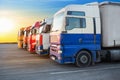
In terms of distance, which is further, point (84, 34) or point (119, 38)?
point (119, 38)

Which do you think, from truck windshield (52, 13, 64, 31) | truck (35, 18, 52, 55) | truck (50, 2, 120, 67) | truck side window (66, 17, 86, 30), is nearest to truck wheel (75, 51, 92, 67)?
truck (50, 2, 120, 67)

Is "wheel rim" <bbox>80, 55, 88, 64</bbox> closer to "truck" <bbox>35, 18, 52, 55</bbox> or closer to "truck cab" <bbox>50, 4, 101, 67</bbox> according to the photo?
"truck cab" <bbox>50, 4, 101, 67</bbox>

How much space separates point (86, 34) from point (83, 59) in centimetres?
126

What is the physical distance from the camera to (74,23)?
12.1 meters

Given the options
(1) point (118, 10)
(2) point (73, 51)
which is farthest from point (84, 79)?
(1) point (118, 10)

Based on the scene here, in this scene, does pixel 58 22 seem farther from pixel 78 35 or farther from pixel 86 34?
pixel 86 34

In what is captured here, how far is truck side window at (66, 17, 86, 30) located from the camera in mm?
12023

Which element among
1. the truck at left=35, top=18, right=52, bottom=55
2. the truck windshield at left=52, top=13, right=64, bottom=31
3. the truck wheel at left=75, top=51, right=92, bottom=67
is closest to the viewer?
the truck windshield at left=52, top=13, right=64, bottom=31

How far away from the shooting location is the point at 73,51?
12.2 meters

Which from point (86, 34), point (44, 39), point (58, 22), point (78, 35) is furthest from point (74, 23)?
point (44, 39)

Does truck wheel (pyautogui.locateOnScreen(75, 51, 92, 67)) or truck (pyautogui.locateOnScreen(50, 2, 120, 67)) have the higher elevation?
truck (pyautogui.locateOnScreen(50, 2, 120, 67))

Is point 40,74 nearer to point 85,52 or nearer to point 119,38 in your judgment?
point 85,52

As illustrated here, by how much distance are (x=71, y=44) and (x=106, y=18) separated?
2537 millimetres

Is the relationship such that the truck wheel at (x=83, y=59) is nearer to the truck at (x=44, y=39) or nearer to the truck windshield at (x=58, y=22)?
the truck windshield at (x=58, y=22)
